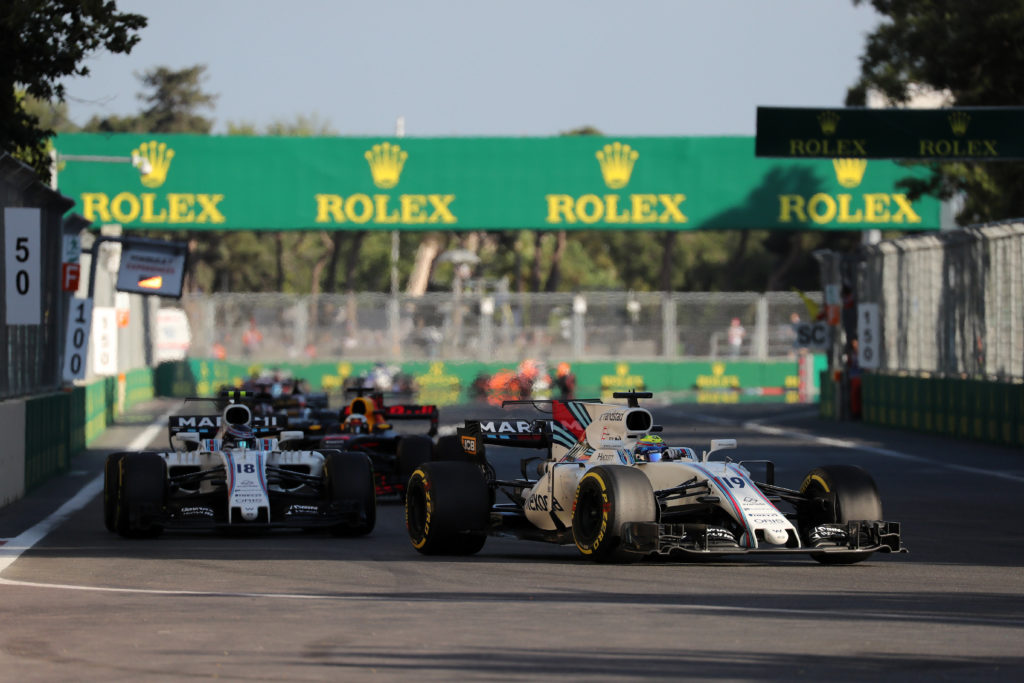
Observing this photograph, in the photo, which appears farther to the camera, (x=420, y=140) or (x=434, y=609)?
(x=420, y=140)

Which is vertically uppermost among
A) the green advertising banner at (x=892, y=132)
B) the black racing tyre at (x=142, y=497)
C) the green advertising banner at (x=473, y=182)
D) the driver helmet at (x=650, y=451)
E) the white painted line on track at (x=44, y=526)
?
the green advertising banner at (x=473, y=182)

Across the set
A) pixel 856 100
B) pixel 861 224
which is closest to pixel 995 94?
pixel 856 100

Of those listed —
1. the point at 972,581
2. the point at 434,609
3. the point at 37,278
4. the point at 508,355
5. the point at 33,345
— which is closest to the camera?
the point at 434,609

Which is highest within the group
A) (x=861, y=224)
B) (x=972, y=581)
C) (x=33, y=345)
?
(x=861, y=224)

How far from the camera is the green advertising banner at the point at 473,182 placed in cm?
4691

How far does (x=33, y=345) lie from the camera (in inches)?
851

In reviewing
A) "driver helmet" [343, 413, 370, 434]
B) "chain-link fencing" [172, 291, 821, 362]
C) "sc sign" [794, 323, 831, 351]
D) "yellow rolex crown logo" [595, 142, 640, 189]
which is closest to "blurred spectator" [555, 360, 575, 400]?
"chain-link fencing" [172, 291, 821, 362]

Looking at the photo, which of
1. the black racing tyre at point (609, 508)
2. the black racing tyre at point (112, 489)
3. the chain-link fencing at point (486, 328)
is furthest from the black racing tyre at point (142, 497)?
the chain-link fencing at point (486, 328)

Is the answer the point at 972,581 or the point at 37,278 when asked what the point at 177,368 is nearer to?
the point at 37,278

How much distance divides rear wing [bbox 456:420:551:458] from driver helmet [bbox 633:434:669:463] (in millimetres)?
1121

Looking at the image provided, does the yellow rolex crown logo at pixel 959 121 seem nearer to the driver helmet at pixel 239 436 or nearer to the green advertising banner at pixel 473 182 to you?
the driver helmet at pixel 239 436

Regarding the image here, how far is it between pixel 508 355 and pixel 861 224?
10.4 m

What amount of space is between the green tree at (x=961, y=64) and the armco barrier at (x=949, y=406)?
534cm

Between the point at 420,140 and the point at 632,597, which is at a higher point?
the point at 420,140
